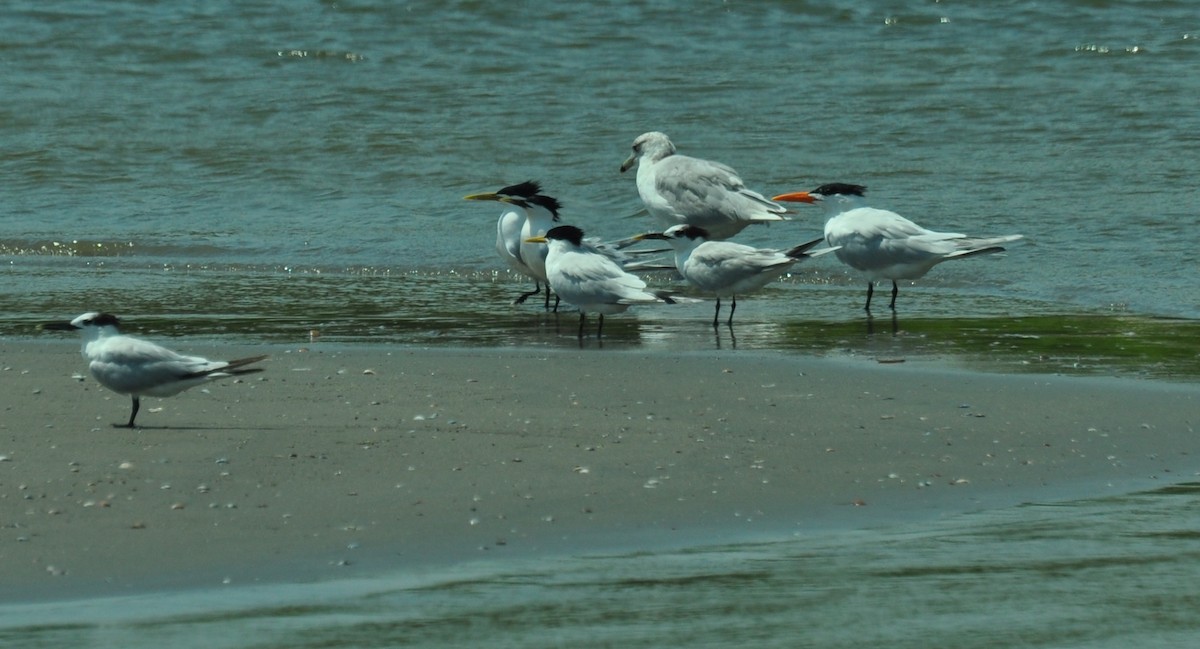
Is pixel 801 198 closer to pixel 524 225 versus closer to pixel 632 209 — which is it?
pixel 524 225

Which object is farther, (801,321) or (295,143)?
(295,143)

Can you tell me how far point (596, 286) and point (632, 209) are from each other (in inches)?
194

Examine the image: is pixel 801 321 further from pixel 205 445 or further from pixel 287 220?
pixel 287 220

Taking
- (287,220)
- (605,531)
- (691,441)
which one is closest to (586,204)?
(287,220)

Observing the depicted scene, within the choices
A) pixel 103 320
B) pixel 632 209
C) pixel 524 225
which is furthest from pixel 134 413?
pixel 632 209

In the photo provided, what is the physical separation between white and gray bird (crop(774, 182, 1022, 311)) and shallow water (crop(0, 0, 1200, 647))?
292 millimetres

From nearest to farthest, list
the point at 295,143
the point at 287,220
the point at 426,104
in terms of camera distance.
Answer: the point at 287,220 < the point at 295,143 < the point at 426,104

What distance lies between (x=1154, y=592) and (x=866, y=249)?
600 cm

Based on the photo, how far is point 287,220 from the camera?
561 inches

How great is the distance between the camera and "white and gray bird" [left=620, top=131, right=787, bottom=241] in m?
12.2

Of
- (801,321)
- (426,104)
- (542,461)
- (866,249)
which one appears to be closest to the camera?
(542,461)

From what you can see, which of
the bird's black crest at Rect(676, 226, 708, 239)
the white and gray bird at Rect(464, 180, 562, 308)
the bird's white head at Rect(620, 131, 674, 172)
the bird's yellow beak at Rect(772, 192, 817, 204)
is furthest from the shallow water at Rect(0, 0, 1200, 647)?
the bird's white head at Rect(620, 131, 674, 172)

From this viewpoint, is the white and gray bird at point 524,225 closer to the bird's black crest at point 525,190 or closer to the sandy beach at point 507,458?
the bird's black crest at point 525,190

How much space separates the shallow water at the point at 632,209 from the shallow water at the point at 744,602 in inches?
0.5
